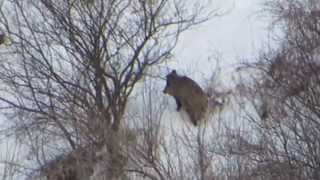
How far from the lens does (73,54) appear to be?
10328 millimetres

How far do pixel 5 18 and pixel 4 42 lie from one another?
36 cm

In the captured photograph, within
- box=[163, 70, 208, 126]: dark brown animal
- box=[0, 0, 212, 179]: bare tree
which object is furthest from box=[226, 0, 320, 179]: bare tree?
box=[0, 0, 212, 179]: bare tree

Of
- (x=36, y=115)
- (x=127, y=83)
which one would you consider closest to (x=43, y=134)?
(x=36, y=115)

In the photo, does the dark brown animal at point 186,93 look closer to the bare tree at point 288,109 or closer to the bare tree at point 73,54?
the bare tree at point 73,54

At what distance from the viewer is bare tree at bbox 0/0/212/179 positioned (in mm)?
9859

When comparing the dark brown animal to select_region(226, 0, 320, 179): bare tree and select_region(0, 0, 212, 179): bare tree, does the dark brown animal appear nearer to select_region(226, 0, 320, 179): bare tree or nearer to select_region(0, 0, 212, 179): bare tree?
select_region(0, 0, 212, 179): bare tree

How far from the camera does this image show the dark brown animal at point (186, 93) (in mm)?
11255

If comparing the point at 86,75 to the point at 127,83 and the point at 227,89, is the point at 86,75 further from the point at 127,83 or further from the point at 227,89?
the point at 227,89

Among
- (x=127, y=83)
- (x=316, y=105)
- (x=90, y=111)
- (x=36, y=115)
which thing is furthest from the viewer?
(x=127, y=83)

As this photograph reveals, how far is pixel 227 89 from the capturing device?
11641 millimetres

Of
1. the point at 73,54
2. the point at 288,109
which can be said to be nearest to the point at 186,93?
the point at 73,54

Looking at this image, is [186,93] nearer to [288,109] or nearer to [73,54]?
[73,54]

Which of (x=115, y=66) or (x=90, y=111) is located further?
(x=115, y=66)

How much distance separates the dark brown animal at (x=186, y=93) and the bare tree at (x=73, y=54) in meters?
0.49
